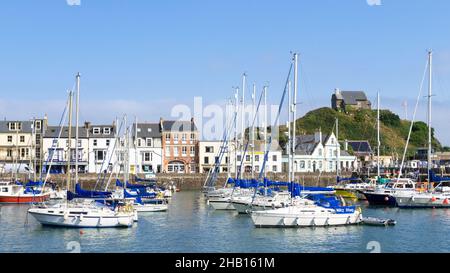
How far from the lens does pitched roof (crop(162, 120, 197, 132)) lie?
94.1 meters

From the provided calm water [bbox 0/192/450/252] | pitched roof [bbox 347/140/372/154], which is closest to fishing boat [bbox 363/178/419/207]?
calm water [bbox 0/192/450/252]

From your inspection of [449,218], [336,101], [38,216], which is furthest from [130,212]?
[336,101]

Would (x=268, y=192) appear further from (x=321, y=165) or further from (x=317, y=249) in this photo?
(x=321, y=165)

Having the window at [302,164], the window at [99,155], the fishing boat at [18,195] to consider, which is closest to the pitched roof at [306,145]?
the window at [302,164]

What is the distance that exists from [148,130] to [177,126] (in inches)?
186

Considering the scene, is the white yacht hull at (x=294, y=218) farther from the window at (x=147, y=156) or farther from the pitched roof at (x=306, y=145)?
the pitched roof at (x=306, y=145)

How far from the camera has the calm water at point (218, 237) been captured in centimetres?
3156

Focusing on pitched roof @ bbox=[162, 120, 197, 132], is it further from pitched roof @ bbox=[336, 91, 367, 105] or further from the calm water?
pitched roof @ bbox=[336, 91, 367, 105]

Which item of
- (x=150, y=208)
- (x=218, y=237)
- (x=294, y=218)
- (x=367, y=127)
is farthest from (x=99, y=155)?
(x=367, y=127)

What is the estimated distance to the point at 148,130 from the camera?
9462cm

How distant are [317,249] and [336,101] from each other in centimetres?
15691

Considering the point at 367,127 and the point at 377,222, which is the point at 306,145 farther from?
the point at 377,222

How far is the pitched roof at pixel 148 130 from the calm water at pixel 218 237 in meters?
49.3
